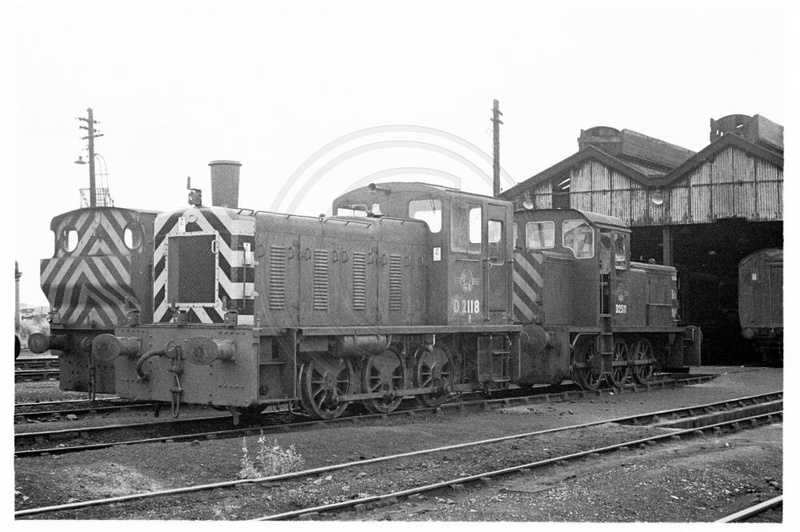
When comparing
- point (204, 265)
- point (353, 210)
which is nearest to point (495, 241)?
point (353, 210)

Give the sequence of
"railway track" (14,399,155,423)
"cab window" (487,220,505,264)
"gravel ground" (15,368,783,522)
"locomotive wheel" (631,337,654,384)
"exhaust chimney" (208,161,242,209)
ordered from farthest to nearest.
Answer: "locomotive wheel" (631,337,654,384)
"cab window" (487,220,505,264)
"railway track" (14,399,155,423)
"exhaust chimney" (208,161,242,209)
"gravel ground" (15,368,783,522)

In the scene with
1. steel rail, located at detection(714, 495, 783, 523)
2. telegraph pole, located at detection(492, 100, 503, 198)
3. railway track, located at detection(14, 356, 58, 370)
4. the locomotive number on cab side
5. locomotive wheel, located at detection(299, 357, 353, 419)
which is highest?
telegraph pole, located at detection(492, 100, 503, 198)

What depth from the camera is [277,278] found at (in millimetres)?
12148

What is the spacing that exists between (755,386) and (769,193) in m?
5.68

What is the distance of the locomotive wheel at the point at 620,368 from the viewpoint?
62.2ft

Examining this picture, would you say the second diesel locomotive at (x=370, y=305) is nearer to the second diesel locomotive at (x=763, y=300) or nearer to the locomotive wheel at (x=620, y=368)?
the locomotive wheel at (x=620, y=368)

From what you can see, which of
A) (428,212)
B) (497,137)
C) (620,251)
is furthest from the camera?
(497,137)

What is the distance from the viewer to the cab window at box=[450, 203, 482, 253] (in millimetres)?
14258

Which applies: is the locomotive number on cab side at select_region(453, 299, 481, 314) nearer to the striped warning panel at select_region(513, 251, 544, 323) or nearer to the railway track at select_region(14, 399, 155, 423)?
the striped warning panel at select_region(513, 251, 544, 323)

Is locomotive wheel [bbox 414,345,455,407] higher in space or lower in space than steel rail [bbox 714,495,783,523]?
higher

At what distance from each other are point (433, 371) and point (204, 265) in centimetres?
421

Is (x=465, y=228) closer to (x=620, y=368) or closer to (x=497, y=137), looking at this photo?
(x=620, y=368)

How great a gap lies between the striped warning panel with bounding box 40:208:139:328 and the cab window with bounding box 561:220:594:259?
8551 mm

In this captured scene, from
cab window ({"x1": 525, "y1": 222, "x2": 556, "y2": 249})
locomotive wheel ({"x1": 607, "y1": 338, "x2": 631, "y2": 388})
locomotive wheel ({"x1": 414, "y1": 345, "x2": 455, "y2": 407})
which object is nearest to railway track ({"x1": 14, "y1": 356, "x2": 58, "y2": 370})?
locomotive wheel ({"x1": 414, "y1": 345, "x2": 455, "y2": 407})
